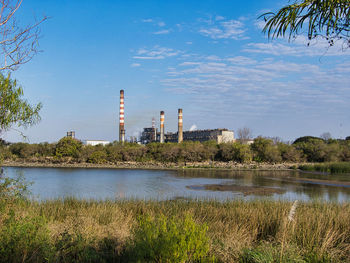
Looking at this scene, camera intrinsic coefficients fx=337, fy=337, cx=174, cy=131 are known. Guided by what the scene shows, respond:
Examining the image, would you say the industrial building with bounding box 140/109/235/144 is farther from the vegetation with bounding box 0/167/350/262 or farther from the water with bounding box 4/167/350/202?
the vegetation with bounding box 0/167/350/262

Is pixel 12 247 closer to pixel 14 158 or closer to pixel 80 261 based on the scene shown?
pixel 80 261

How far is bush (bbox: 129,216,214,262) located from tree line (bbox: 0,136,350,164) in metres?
52.2

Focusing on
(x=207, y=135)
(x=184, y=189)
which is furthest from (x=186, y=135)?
(x=184, y=189)

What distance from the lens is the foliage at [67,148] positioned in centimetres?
5684

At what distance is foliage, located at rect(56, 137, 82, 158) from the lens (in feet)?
186

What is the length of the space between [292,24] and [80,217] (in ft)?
19.2

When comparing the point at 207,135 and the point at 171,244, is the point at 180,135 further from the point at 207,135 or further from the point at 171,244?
the point at 171,244

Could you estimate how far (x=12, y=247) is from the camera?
5.22 metres

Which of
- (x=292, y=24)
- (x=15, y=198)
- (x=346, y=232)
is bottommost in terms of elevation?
(x=346, y=232)

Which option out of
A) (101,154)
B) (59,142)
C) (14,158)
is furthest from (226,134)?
(14,158)

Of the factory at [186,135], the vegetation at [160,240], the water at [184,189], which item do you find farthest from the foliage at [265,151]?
the vegetation at [160,240]

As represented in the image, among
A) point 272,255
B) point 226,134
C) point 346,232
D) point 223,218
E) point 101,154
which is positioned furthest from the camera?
point 226,134

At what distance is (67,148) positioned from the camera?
186ft

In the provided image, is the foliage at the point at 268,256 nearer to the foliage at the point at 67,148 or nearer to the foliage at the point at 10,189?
the foliage at the point at 10,189
